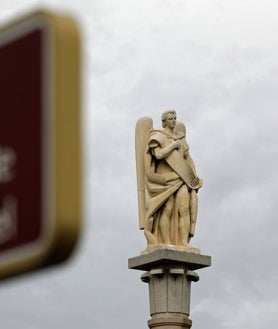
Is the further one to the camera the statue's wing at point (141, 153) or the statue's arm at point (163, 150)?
the statue's wing at point (141, 153)

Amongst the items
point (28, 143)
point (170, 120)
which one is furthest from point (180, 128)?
point (28, 143)

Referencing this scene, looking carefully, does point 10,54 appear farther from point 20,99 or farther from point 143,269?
point 143,269

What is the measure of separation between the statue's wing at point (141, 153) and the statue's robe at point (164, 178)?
17 cm

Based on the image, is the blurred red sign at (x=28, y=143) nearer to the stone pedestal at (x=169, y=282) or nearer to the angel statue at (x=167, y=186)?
the stone pedestal at (x=169, y=282)

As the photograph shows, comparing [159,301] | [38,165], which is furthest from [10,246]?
[159,301]

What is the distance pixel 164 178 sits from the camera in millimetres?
24938

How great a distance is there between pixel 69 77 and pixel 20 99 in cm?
17

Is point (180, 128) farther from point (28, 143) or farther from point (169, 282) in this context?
point (28, 143)

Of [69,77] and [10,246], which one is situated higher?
[69,77]

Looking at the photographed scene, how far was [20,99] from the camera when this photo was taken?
10.5 feet

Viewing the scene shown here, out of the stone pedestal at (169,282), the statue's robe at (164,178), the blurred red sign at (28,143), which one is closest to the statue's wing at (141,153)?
the statue's robe at (164,178)

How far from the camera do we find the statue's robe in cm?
2478

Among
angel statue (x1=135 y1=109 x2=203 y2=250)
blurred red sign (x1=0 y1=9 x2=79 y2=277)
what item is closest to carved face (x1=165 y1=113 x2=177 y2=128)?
angel statue (x1=135 y1=109 x2=203 y2=250)

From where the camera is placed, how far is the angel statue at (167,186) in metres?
24.8
